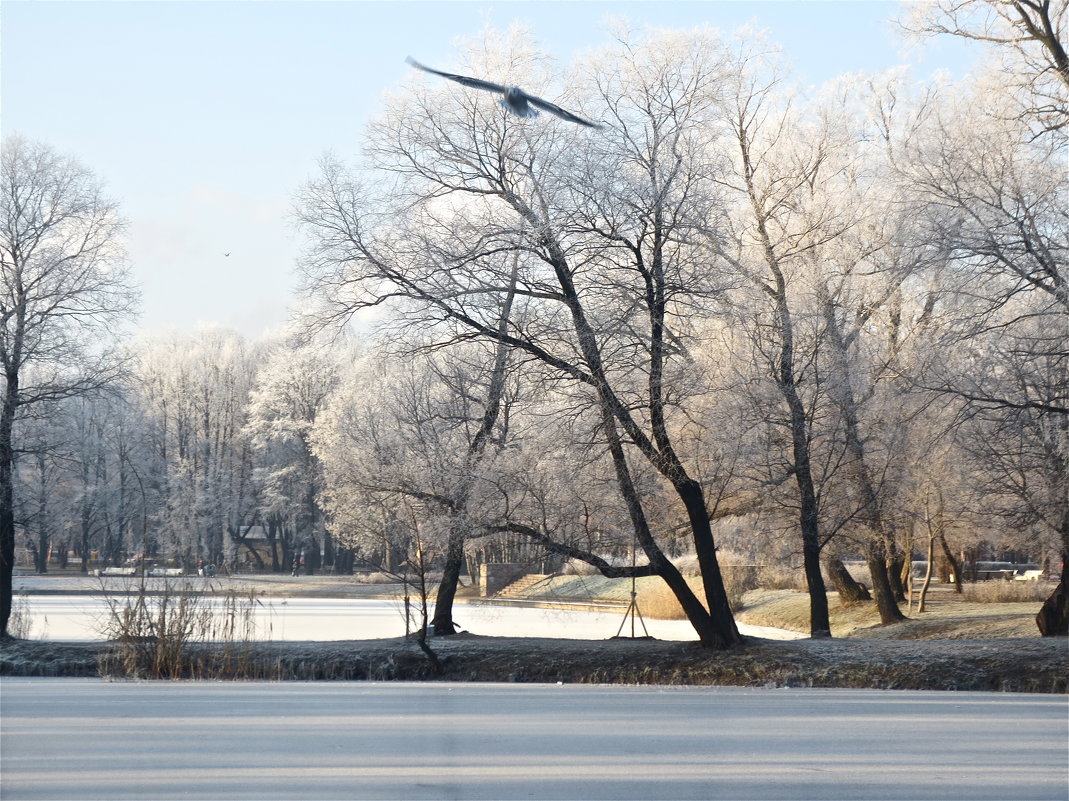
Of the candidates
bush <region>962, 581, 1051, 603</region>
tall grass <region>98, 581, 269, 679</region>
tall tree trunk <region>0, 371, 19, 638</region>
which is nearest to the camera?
tall grass <region>98, 581, 269, 679</region>

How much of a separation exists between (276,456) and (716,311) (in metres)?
48.9

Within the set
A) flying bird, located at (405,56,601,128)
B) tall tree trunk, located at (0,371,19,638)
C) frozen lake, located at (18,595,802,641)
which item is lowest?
frozen lake, located at (18,595,802,641)

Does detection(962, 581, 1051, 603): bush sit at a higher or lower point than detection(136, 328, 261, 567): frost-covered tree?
lower

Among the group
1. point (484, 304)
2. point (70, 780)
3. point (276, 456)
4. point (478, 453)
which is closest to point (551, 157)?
point (484, 304)

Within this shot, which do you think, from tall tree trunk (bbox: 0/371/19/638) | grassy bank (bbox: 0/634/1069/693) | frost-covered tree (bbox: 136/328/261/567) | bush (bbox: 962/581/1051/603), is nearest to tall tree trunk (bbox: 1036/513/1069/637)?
grassy bank (bbox: 0/634/1069/693)

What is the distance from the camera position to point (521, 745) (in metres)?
8.65

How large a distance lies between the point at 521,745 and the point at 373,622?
21.6 meters

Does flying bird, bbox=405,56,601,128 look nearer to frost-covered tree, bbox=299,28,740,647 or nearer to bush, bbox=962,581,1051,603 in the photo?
frost-covered tree, bbox=299,28,740,647

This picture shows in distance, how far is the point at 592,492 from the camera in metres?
17.2

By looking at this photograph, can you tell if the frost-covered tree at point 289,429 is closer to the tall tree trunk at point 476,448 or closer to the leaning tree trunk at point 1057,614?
the tall tree trunk at point 476,448

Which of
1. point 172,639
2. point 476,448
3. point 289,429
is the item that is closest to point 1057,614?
point 476,448

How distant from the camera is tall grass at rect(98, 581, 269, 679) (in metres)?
14.7

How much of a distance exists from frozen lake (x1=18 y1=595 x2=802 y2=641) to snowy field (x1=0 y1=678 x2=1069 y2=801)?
897 centimetres

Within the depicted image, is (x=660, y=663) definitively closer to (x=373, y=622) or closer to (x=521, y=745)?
(x=521, y=745)
